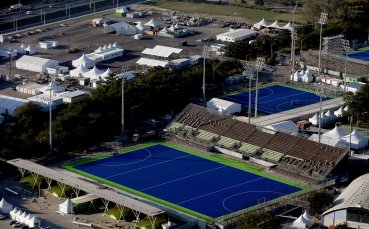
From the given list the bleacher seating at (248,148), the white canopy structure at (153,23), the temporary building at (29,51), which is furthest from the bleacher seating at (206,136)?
the white canopy structure at (153,23)

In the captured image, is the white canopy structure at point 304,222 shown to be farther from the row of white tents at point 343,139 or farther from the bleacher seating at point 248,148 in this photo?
the row of white tents at point 343,139

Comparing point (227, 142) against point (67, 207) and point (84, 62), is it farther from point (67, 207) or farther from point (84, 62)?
point (84, 62)

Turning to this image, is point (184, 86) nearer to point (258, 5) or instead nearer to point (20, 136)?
point (20, 136)

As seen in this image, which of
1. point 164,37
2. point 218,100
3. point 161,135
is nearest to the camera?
point 161,135

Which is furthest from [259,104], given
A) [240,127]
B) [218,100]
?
[240,127]

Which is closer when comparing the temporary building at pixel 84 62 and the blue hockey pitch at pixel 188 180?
the blue hockey pitch at pixel 188 180

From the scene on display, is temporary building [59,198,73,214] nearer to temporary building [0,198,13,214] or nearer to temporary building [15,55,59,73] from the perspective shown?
temporary building [0,198,13,214]
